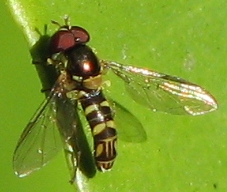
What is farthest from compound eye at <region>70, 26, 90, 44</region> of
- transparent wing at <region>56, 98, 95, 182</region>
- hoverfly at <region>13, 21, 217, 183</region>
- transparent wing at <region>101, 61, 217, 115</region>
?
transparent wing at <region>56, 98, 95, 182</region>

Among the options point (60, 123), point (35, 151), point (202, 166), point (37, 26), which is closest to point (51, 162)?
point (35, 151)

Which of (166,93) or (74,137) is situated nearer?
(74,137)

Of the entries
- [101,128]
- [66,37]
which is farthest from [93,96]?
[66,37]

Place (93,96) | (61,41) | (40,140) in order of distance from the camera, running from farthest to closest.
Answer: (93,96) < (61,41) < (40,140)

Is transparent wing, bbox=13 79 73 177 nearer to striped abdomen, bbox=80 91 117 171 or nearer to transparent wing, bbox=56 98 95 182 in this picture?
transparent wing, bbox=56 98 95 182

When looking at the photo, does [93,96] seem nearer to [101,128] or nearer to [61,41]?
[101,128]

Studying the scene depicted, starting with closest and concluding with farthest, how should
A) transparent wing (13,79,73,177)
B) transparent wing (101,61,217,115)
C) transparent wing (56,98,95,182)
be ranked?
transparent wing (13,79,73,177) → transparent wing (56,98,95,182) → transparent wing (101,61,217,115)

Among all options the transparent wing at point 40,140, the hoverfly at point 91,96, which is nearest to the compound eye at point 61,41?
the hoverfly at point 91,96

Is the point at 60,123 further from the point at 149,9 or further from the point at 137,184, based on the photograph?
the point at 149,9
